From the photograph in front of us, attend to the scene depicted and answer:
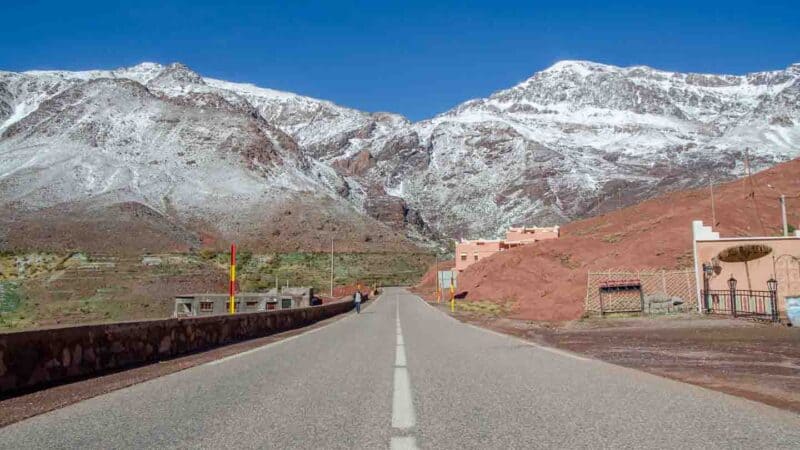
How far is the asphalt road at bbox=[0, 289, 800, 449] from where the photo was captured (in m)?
5.82

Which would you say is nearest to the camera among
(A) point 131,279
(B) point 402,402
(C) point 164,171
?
(B) point 402,402

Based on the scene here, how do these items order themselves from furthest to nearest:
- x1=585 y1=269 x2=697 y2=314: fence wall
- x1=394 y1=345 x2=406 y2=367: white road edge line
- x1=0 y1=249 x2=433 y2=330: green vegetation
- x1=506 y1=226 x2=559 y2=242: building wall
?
x1=506 y1=226 x2=559 y2=242: building wall, x1=0 y1=249 x2=433 y2=330: green vegetation, x1=585 y1=269 x2=697 y2=314: fence wall, x1=394 y1=345 x2=406 y2=367: white road edge line

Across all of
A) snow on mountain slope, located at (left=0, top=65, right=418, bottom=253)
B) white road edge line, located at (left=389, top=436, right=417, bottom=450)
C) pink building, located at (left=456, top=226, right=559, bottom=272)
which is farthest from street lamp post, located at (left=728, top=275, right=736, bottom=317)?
snow on mountain slope, located at (left=0, top=65, right=418, bottom=253)

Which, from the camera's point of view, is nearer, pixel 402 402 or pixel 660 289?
pixel 402 402

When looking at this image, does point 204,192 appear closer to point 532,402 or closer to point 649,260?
point 649,260

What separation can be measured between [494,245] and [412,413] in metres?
90.2

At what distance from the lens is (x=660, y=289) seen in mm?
32281

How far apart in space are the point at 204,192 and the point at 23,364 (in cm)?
11566

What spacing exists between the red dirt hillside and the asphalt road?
965 inches

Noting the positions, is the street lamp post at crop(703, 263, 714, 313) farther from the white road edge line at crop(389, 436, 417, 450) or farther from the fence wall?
the white road edge line at crop(389, 436, 417, 450)

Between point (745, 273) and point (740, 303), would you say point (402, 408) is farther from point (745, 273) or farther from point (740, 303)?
point (745, 273)

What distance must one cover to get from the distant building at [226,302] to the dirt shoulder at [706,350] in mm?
30219

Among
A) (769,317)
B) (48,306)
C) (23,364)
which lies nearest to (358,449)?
(23,364)

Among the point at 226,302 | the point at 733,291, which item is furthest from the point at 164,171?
the point at 733,291
